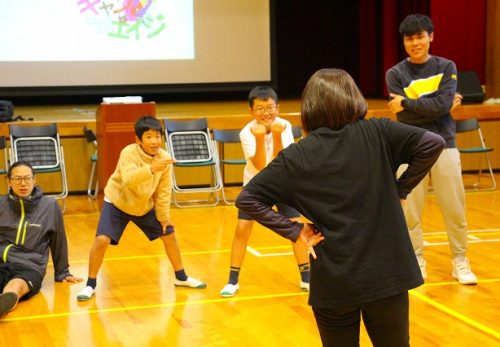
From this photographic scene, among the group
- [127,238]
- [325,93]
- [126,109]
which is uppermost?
[325,93]

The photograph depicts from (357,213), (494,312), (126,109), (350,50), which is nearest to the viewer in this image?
(357,213)

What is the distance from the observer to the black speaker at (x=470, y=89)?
1120 cm

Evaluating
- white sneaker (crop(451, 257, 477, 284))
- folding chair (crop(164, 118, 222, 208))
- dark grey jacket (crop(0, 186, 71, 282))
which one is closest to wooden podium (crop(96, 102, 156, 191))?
folding chair (crop(164, 118, 222, 208))

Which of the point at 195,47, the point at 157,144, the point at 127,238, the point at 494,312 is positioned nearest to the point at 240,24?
the point at 195,47

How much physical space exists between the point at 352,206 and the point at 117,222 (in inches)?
123

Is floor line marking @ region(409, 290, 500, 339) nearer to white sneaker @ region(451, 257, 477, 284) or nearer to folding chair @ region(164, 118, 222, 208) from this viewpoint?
white sneaker @ region(451, 257, 477, 284)

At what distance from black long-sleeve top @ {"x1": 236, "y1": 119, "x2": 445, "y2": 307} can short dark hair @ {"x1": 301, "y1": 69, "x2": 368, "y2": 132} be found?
30 mm

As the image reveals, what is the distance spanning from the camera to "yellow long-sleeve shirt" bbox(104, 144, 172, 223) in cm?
525

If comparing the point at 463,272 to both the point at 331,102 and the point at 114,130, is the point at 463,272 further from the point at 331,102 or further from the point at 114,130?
the point at 114,130

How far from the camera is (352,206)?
8.57 feet

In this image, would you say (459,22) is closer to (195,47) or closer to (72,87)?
(195,47)

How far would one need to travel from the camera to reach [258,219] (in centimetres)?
281

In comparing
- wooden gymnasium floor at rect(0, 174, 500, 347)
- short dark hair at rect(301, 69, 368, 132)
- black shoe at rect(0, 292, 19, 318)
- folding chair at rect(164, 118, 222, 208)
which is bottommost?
wooden gymnasium floor at rect(0, 174, 500, 347)

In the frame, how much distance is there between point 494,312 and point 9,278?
303cm
